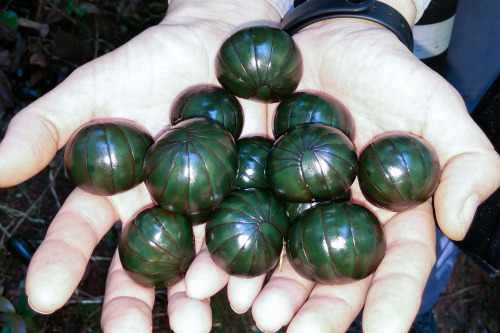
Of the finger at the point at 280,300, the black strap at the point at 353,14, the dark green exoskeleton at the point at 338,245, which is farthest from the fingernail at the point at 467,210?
the black strap at the point at 353,14

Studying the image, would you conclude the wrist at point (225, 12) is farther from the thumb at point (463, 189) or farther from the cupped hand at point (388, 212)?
the thumb at point (463, 189)

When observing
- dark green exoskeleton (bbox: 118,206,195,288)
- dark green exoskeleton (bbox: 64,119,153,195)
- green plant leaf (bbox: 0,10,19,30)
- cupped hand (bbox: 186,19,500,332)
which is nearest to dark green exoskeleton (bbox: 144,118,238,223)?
dark green exoskeleton (bbox: 118,206,195,288)

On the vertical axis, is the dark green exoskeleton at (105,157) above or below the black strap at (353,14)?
below

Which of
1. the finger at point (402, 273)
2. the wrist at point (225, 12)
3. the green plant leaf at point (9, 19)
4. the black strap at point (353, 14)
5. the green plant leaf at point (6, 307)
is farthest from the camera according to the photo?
the green plant leaf at point (9, 19)

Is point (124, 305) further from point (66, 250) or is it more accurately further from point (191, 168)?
point (191, 168)

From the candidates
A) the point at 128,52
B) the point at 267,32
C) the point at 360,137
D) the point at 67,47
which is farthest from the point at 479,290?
the point at 67,47
